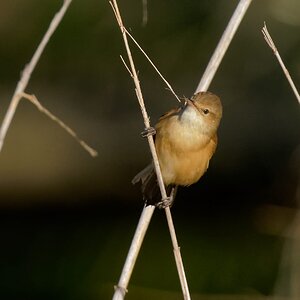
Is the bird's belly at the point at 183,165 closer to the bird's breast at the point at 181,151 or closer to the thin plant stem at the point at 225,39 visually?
the bird's breast at the point at 181,151

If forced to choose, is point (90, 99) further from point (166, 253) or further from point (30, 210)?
point (166, 253)

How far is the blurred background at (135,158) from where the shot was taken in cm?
753

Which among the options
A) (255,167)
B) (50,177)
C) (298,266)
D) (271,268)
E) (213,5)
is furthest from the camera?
(50,177)

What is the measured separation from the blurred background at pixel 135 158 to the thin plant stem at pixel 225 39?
Answer: 3.14m

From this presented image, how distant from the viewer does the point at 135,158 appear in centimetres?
909

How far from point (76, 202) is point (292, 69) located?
2855 millimetres

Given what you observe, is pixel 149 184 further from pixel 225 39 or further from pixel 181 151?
pixel 225 39

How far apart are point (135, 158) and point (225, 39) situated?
5.49 m

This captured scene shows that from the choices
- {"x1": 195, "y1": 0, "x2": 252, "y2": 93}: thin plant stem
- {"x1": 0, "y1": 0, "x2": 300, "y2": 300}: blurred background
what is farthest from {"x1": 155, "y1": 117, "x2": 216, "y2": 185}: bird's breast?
{"x1": 0, "y1": 0, "x2": 300, "y2": 300}: blurred background

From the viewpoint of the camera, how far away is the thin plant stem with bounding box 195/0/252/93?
360cm

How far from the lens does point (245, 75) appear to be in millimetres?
8234

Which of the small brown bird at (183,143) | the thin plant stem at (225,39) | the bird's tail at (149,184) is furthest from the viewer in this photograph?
the small brown bird at (183,143)

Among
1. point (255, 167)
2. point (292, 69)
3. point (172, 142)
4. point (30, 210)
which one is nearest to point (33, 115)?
point (30, 210)

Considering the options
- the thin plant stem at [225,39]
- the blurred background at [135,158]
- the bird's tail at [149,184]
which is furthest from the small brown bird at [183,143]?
the blurred background at [135,158]
